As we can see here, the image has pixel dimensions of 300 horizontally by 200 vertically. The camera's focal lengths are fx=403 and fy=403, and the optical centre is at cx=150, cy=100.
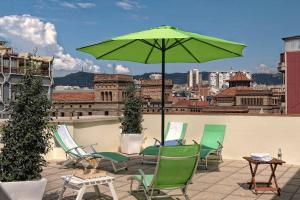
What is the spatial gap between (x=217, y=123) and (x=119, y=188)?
3.95 m

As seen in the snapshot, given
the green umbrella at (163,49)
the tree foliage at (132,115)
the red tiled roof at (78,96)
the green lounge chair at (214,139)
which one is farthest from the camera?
the red tiled roof at (78,96)

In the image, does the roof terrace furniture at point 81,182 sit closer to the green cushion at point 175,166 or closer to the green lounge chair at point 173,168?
the green lounge chair at point 173,168

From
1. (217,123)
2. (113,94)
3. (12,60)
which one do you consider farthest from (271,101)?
(217,123)

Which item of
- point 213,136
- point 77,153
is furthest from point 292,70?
point 77,153

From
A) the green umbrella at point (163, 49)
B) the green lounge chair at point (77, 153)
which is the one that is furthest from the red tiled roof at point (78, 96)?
the green umbrella at point (163, 49)

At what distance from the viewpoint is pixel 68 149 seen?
24.2 ft

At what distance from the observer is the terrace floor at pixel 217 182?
18.1ft

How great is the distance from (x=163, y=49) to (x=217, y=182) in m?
2.35

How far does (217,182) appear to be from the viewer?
21.1 ft

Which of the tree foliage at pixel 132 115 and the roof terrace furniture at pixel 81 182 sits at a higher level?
the tree foliage at pixel 132 115

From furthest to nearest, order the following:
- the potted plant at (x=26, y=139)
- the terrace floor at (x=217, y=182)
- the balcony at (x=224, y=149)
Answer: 1. the balcony at (x=224, y=149)
2. the terrace floor at (x=217, y=182)
3. the potted plant at (x=26, y=139)

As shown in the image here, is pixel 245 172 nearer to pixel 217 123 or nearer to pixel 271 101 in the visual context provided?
pixel 217 123

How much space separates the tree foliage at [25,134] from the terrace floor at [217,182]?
1.06m

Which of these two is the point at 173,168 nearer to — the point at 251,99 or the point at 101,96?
the point at 101,96
